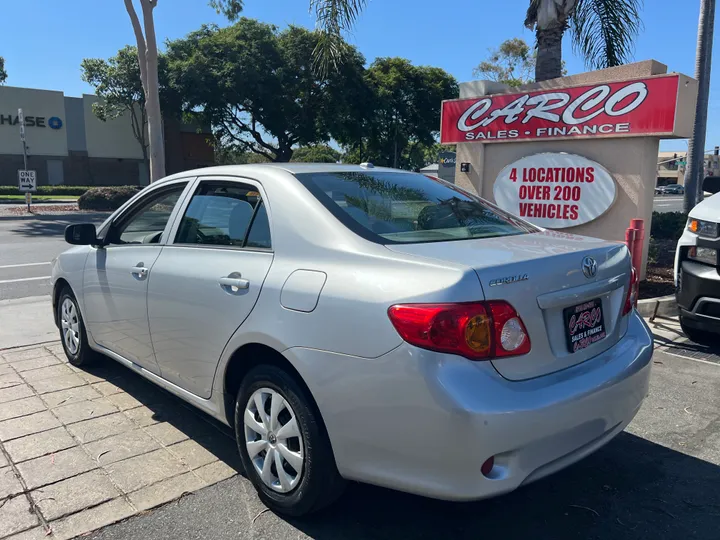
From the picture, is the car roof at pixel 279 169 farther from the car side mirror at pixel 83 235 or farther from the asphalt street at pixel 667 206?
the asphalt street at pixel 667 206

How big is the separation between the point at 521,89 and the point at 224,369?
24.4 ft

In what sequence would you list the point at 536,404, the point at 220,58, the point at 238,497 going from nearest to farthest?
1. the point at 536,404
2. the point at 238,497
3. the point at 220,58

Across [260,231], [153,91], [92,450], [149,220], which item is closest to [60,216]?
[153,91]

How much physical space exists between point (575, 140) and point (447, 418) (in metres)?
7.26

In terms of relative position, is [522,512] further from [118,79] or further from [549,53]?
[118,79]

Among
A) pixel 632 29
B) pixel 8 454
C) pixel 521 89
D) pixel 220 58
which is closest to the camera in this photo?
pixel 8 454

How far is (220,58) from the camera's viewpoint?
99.8 feet

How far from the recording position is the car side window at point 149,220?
385 centimetres

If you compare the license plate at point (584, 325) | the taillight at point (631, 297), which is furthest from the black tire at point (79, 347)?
the taillight at point (631, 297)

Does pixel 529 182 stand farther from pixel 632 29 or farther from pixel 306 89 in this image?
pixel 306 89

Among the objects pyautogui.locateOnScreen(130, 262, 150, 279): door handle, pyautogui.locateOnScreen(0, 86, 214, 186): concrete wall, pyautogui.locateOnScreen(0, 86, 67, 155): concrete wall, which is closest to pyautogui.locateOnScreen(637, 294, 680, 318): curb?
pyautogui.locateOnScreen(130, 262, 150, 279): door handle

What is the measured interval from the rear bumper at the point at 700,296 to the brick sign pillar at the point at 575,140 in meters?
2.75

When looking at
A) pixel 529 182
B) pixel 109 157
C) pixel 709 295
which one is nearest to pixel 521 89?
pixel 529 182

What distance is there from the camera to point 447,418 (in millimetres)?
2156
